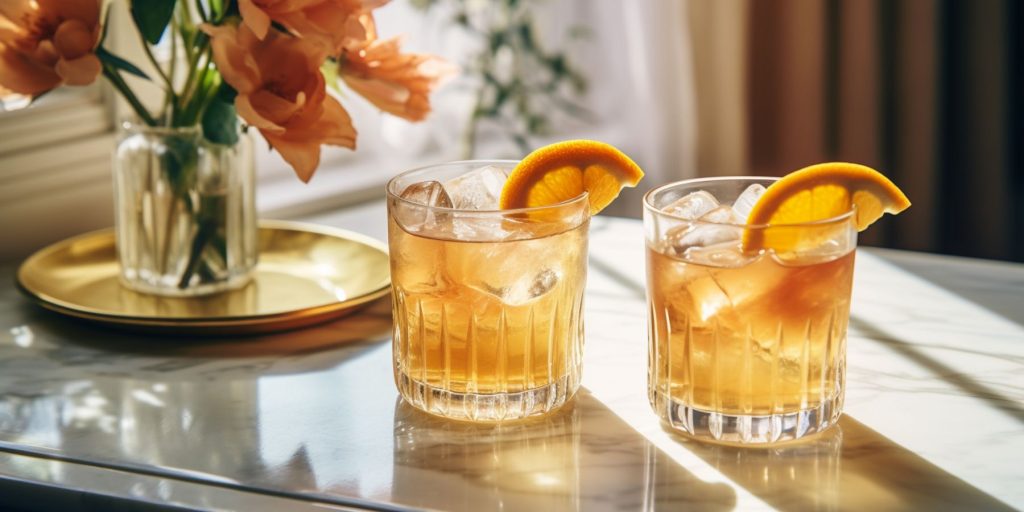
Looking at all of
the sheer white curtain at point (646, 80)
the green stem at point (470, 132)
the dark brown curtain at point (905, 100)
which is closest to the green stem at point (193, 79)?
the green stem at point (470, 132)

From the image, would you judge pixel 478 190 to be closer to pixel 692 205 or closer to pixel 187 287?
pixel 692 205

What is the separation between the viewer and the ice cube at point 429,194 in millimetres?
968

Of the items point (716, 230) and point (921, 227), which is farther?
point (921, 227)

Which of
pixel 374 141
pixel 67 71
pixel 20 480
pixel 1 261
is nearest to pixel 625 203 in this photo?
pixel 374 141

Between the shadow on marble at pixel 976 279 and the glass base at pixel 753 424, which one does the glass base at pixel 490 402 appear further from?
the shadow on marble at pixel 976 279

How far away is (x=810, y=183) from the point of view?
87cm

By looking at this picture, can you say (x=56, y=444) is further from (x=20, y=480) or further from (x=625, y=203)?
(x=625, y=203)

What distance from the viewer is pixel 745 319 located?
0.88 m

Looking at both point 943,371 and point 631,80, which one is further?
point 631,80

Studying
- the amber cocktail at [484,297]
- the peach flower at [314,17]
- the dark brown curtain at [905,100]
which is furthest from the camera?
the dark brown curtain at [905,100]

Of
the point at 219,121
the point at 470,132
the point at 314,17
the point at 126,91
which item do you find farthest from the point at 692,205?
the point at 470,132

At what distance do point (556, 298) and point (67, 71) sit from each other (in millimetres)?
513

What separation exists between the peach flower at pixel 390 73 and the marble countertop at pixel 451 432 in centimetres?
22

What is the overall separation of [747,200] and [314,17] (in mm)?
441
